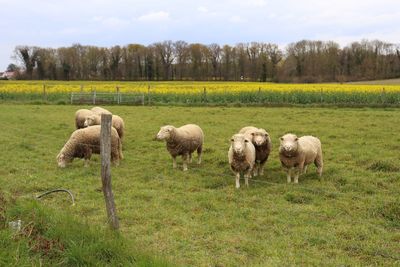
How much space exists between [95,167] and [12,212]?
214 inches

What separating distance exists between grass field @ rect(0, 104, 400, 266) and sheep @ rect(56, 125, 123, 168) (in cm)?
30

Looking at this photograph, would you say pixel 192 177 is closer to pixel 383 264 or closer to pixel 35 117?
pixel 383 264

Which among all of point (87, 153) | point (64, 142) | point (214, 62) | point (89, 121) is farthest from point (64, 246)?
point (214, 62)

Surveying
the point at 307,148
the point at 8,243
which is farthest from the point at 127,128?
the point at 8,243

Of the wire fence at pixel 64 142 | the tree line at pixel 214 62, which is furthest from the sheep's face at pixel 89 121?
the tree line at pixel 214 62

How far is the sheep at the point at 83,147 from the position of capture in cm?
1202

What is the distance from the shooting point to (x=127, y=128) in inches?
778

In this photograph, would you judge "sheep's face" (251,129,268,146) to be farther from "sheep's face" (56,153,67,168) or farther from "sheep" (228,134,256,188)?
"sheep's face" (56,153,67,168)

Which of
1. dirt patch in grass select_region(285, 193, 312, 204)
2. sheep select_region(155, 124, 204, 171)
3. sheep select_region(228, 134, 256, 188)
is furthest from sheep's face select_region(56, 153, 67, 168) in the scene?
dirt patch in grass select_region(285, 193, 312, 204)

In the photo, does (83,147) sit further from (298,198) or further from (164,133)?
(298,198)

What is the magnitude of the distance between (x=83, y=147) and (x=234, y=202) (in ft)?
17.2

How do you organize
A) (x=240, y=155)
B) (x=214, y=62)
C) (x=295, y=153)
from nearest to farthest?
(x=240, y=155) < (x=295, y=153) < (x=214, y=62)

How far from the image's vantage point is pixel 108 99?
34375 mm

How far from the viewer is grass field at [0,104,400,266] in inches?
248
